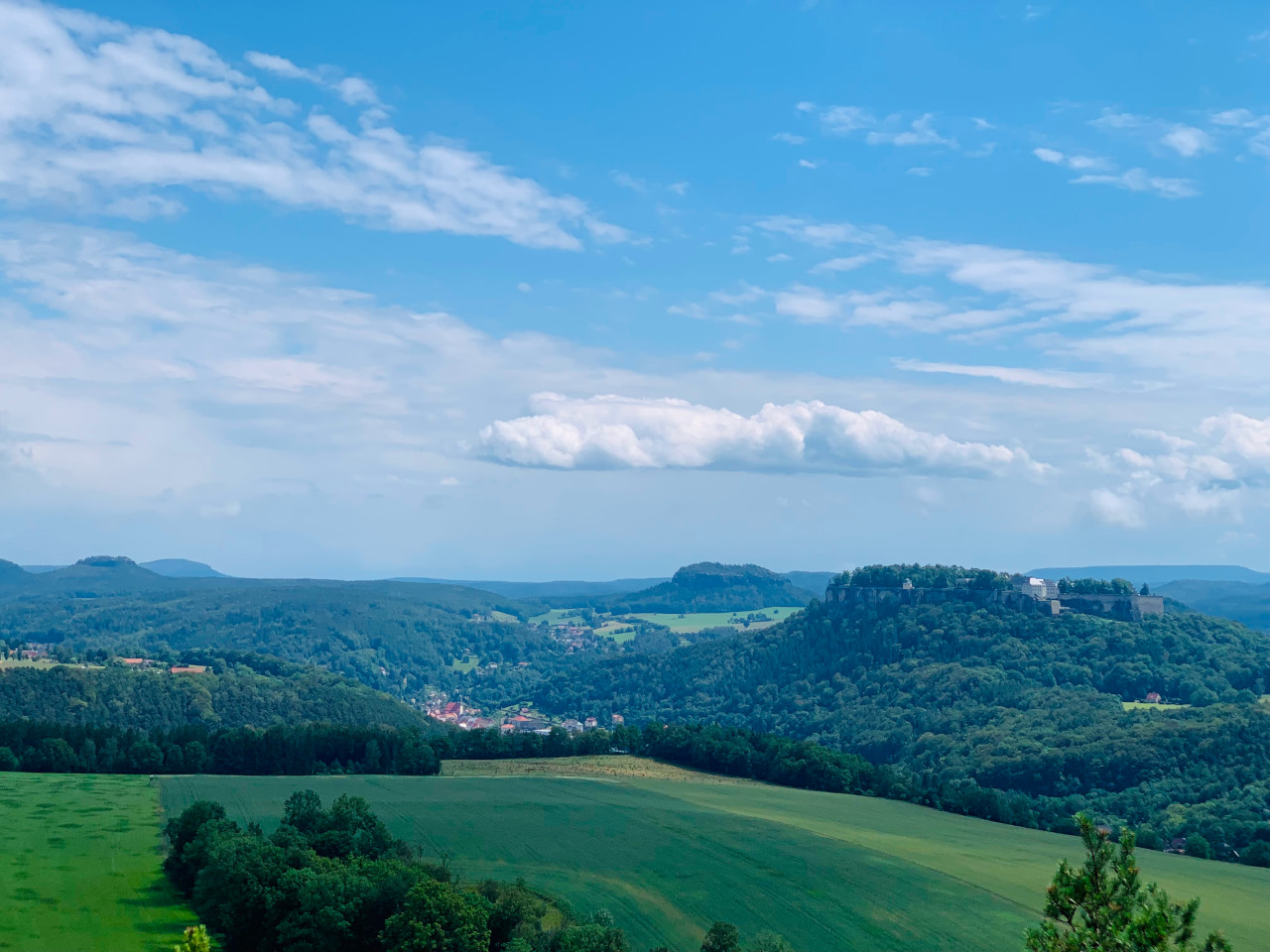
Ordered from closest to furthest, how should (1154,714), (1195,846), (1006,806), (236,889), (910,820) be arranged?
(236,889)
(1195,846)
(910,820)
(1006,806)
(1154,714)

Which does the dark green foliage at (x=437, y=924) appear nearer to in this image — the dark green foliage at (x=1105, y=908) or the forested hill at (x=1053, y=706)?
the dark green foliage at (x=1105, y=908)

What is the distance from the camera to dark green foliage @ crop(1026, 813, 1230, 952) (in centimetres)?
2105

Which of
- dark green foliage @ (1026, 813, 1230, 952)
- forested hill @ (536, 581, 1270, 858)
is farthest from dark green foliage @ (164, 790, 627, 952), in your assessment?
forested hill @ (536, 581, 1270, 858)

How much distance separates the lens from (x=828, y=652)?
19912 cm

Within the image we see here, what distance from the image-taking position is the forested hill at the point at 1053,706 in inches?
4050

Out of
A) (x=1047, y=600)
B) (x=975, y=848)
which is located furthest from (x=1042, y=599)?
(x=975, y=848)

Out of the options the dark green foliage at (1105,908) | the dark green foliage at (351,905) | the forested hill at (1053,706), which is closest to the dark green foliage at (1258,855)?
the forested hill at (1053,706)

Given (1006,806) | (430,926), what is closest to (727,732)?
(1006,806)

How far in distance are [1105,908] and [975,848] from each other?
56080 millimetres

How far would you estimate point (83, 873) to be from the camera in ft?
198

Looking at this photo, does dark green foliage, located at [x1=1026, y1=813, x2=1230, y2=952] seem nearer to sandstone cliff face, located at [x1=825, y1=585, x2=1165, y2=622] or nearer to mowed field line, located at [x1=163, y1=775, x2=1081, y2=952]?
mowed field line, located at [x1=163, y1=775, x2=1081, y2=952]

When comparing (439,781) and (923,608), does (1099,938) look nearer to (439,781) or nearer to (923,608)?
(439,781)

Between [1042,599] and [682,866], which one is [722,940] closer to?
[682,866]

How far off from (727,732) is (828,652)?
81.3 m
